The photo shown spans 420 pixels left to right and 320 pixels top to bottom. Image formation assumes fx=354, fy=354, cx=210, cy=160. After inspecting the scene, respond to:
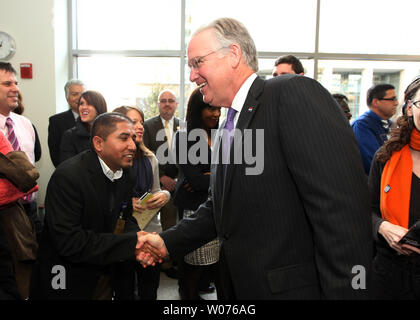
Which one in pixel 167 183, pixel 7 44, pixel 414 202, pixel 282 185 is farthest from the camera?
pixel 7 44

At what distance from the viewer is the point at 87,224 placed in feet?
6.47

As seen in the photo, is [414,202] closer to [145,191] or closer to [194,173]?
[194,173]

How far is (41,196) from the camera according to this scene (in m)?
4.90

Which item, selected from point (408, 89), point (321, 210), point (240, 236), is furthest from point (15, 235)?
point (408, 89)

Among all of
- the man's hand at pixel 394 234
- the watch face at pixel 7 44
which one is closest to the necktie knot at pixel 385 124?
the man's hand at pixel 394 234

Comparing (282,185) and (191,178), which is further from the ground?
(282,185)

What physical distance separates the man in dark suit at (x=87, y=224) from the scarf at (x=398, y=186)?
135cm

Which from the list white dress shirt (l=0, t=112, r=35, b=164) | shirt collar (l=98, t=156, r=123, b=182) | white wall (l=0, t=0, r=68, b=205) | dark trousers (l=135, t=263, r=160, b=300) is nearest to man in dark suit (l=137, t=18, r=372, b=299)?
shirt collar (l=98, t=156, r=123, b=182)

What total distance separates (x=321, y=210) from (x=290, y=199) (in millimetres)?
134

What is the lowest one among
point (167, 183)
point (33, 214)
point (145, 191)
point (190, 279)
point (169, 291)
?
point (169, 291)

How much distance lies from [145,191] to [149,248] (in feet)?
3.01

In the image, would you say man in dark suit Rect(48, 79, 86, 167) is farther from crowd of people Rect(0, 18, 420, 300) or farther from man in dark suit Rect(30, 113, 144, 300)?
man in dark suit Rect(30, 113, 144, 300)

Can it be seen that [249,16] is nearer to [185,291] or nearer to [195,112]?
[195,112]

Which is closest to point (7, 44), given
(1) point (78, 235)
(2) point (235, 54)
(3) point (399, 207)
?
(1) point (78, 235)
